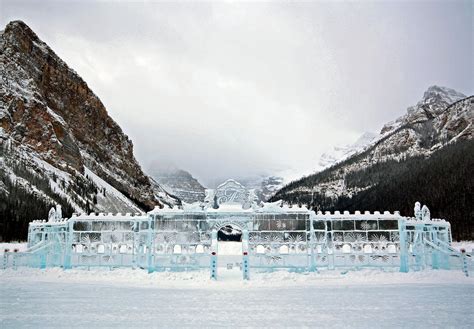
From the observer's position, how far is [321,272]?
836 inches

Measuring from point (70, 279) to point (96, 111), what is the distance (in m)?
122

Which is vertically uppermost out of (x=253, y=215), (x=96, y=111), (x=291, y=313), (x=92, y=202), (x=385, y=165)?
(x=96, y=111)

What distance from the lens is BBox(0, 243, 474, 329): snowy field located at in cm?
1011

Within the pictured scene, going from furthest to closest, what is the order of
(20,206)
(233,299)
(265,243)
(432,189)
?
(432,189) → (20,206) → (265,243) → (233,299)

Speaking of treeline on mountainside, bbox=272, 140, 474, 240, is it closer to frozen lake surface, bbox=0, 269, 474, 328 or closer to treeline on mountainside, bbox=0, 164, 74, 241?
frozen lake surface, bbox=0, 269, 474, 328

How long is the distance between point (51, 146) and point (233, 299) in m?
93.3

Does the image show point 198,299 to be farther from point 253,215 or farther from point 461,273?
point 461,273

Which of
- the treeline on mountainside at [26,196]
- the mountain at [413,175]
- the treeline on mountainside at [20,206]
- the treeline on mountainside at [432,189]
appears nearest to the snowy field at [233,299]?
the treeline on mountainside at [20,206]

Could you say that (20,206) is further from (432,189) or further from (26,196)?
(432,189)

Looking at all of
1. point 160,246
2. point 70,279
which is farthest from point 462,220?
point 70,279

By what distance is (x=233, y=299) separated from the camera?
13570 mm

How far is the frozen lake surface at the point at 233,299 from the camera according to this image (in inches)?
398

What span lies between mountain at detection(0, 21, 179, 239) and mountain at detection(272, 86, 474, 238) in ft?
190

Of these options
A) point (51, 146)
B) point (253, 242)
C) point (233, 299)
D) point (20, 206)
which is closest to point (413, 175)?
point (20, 206)
